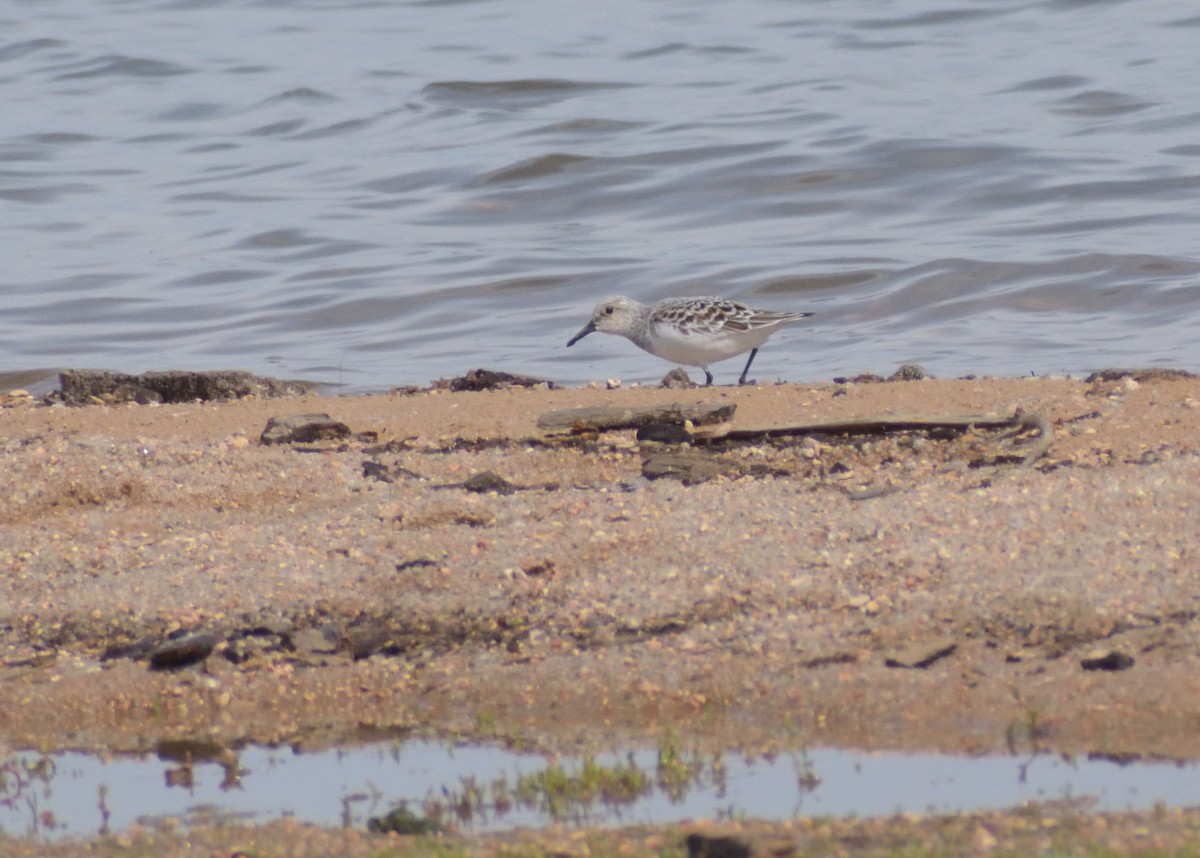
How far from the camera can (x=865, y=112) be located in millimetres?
17969

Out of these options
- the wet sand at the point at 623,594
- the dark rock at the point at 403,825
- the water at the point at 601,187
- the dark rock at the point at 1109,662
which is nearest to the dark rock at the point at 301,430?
the wet sand at the point at 623,594

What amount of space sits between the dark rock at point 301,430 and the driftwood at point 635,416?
0.91 m

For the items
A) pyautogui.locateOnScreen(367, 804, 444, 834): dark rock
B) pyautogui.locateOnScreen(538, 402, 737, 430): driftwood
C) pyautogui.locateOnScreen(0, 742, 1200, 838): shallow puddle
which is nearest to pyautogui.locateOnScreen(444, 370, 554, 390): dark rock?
pyautogui.locateOnScreen(538, 402, 737, 430): driftwood

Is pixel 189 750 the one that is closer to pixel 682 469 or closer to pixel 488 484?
pixel 488 484

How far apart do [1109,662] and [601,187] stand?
1240 centimetres

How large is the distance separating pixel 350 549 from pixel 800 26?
61.4 ft

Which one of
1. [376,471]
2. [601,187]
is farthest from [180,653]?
[601,187]

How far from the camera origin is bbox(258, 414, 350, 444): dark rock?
6977mm

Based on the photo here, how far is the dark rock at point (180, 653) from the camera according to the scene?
4.93 m

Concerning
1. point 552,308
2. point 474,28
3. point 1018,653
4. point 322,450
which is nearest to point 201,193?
point 552,308

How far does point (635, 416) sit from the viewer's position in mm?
6637

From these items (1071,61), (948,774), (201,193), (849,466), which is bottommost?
(948,774)

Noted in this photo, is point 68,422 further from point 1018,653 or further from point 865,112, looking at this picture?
point 865,112

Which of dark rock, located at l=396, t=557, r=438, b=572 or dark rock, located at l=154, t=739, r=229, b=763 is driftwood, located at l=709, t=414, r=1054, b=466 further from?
dark rock, located at l=154, t=739, r=229, b=763
